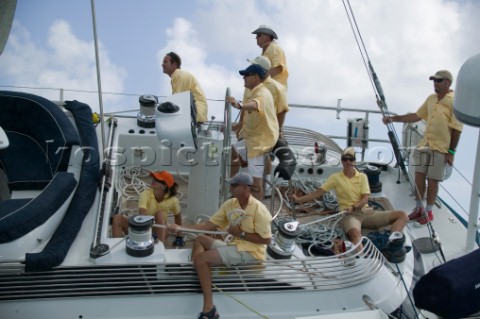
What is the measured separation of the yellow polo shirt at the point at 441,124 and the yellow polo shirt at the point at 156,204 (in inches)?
105

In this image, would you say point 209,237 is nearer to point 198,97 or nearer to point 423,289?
point 423,289

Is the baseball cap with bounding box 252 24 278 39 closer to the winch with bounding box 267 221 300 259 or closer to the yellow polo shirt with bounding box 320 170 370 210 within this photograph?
the yellow polo shirt with bounding box 320 170 370 210

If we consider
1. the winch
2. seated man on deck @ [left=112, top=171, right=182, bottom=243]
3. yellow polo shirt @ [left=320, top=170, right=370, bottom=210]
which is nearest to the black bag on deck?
the winch

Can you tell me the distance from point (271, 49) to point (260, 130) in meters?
1.53

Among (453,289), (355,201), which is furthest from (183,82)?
(453,289)

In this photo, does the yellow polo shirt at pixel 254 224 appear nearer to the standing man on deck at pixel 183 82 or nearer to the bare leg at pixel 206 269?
the bare leg at pixel 206 269

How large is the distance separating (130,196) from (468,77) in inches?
124

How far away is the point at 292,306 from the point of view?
433cm

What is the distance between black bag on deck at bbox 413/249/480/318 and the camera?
4.08 metres

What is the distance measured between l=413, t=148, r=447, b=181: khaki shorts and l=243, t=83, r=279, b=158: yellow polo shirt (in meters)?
1.70

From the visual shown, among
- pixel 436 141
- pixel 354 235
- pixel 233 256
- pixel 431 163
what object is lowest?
pixel 354 235

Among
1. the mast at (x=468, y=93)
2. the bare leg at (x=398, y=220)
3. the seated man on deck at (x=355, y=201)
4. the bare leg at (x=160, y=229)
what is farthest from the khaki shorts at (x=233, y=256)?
the mast at (x=468, y=93)

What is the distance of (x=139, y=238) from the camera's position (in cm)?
429

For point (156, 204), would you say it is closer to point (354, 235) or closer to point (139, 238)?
point (139, 238)
